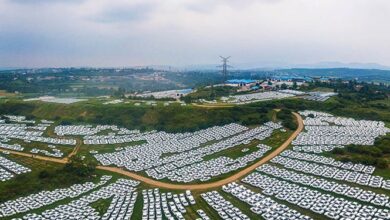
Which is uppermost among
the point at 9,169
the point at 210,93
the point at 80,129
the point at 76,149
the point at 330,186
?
the point at 210,93

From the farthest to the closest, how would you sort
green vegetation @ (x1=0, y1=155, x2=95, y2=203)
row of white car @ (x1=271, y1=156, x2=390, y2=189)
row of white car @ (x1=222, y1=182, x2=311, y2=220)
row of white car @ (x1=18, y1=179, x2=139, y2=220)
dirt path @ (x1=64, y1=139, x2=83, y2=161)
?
dirt path @ (x1=64, y1=139, x2=83, y2=161)
green vegetation @ (x1=0, y1=155, x2=95, y2=203)
row of white car @ (x1=271, y1=156, x2=390, y2=189)
row of white car @ (x1=18, y1=179, x2=139, y2=220)
row of white car @ (x1=222, y1=182, x2=311, y2=220)

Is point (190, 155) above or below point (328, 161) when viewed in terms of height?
below

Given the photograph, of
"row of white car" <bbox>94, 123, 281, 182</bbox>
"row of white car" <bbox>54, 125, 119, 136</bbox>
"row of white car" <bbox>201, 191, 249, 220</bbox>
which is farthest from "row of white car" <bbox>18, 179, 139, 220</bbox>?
"row of white car" <bbox>54, 125, 119, 136</bbox>

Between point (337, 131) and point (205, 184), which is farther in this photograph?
point (337, 131)

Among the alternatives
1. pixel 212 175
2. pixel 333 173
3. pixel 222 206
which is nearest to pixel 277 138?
pixel 333 173

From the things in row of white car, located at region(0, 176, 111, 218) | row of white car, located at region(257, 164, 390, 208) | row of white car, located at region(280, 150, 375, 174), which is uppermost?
row of white car, located at region(280, 150, 375, 174)

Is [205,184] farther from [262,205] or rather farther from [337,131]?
[337,131]

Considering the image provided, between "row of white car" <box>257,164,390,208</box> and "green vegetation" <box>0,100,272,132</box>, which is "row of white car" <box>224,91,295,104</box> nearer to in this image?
"green vegetation" <box>0,100,272,132</box>

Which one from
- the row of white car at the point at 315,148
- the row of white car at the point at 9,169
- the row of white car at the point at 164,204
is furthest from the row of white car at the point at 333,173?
the row of white car at the point at 9,169
